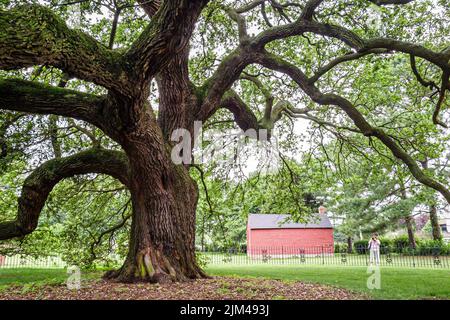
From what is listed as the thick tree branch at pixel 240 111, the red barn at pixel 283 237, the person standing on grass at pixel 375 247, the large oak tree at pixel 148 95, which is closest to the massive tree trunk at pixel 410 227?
the red barn at pixel 283 237

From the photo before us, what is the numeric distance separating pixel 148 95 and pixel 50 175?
3.07 m

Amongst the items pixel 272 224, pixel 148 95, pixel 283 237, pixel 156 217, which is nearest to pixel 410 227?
pixel 283 237

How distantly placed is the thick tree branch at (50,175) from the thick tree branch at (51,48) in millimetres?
3323

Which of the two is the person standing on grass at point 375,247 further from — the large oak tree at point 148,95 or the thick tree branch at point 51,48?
the thick tree branch at point 51,48

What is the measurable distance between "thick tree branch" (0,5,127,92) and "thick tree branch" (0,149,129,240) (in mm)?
3323

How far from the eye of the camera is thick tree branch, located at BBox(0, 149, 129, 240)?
26.1 ft

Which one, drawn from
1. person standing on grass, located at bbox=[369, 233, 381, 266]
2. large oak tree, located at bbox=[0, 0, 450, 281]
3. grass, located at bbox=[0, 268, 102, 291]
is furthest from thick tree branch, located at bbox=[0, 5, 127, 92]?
person standing on grass, located at bbox=[369, 233, 381, 266]

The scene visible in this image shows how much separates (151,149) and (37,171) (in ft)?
8.94

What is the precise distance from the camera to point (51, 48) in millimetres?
4559

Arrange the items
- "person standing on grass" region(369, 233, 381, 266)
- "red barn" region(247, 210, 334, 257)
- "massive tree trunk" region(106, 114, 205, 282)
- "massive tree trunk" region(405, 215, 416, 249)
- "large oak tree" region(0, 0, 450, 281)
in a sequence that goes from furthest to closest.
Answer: "red barn" region(247, 210, 334, 257), "massive tree trunk" region(405, 215, 416, 249), "person standing on grass" region(369, 233, 381, 266), "massive tree trunk" region(106, 114, 205, 282), "large oak tree" region(0, 0, 450, 281)

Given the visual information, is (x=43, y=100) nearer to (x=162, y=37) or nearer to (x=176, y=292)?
(x=162, y=37)

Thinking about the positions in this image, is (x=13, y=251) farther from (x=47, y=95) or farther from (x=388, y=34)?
(x=388, y=34)

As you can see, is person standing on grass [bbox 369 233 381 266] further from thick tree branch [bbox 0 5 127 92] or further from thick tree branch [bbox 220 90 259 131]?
thick tree branch [bbox 0 5 127 92]

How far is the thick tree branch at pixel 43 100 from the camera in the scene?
5914 millimetres
